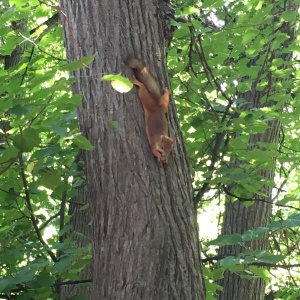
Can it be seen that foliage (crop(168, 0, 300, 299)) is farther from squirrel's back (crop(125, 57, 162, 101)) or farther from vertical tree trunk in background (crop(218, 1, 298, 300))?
vertical tree trunk in background (crop(218, 1, 298, 300))

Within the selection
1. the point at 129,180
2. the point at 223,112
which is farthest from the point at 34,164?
the point at 223,112

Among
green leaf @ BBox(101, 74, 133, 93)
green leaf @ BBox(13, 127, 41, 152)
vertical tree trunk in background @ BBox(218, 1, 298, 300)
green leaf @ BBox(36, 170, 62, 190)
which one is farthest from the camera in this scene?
vertical tree trunk in background @ BBox(218, 1, 298, 300)

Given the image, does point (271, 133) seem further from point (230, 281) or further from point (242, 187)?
point (242, 187)

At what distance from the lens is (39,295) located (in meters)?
2.09

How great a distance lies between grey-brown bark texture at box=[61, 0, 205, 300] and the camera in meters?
1.78

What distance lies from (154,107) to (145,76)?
0.39ft

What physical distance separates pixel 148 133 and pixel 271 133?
2.48 meters

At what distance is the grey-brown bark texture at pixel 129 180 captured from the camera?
1.78 meters

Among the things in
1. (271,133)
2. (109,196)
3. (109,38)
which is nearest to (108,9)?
(109,38)

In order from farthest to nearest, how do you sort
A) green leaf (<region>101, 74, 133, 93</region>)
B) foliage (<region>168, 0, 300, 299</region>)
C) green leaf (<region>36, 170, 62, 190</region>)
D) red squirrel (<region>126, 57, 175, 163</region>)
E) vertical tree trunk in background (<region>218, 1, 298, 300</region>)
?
vertical tree trunk in background (<region>218, 1, 298, 300</region>), foliage (<region>168, 0, 300, 299</region>), green leaf (<region>36, 170, 62, 190</region>), red squirrel (<region>126, 57, 175, 163</region>), green leaf (<region>101, 74, 133, 93</region>)

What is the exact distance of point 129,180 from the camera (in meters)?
1.82

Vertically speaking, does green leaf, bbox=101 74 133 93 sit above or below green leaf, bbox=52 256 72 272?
above

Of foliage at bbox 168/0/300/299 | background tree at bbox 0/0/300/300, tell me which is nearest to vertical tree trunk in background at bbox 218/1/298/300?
background tree at bbox 0/0/300/300

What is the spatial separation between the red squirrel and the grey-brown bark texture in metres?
0.03
